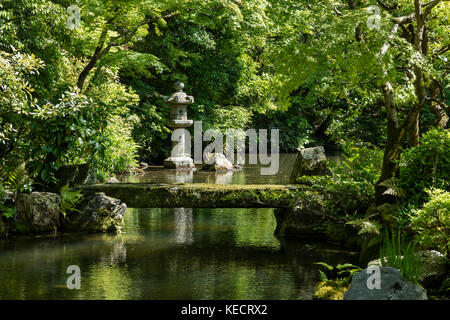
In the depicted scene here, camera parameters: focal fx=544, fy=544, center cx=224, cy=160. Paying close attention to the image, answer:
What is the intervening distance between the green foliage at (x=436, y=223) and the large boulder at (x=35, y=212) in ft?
20.8

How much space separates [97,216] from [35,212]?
3.56 ft

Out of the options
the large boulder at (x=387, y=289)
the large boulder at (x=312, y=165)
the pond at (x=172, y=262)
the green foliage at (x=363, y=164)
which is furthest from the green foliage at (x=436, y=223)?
the large boulder at (x=312, y=165)

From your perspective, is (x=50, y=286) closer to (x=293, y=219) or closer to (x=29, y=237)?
(x=29, y=237)

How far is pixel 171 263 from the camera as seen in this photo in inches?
307

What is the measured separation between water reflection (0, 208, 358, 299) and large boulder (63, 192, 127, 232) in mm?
365

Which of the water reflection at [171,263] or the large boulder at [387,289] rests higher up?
the large boulder at [387,289]

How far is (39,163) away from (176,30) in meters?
14.1

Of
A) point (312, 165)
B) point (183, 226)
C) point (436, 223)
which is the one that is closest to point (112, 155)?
point (183, 226)

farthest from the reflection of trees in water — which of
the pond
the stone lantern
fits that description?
the stone lantern

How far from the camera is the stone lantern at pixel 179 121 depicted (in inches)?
803

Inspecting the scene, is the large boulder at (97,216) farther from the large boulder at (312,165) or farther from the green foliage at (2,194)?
the large boulder at (312,165)

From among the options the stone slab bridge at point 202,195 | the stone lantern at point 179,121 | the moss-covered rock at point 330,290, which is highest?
the stone lantern at point 179,121

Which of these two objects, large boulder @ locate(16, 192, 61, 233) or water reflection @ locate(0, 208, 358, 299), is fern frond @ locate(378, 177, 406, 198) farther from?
large boulder @ locate(16, 192, 61, 233)
